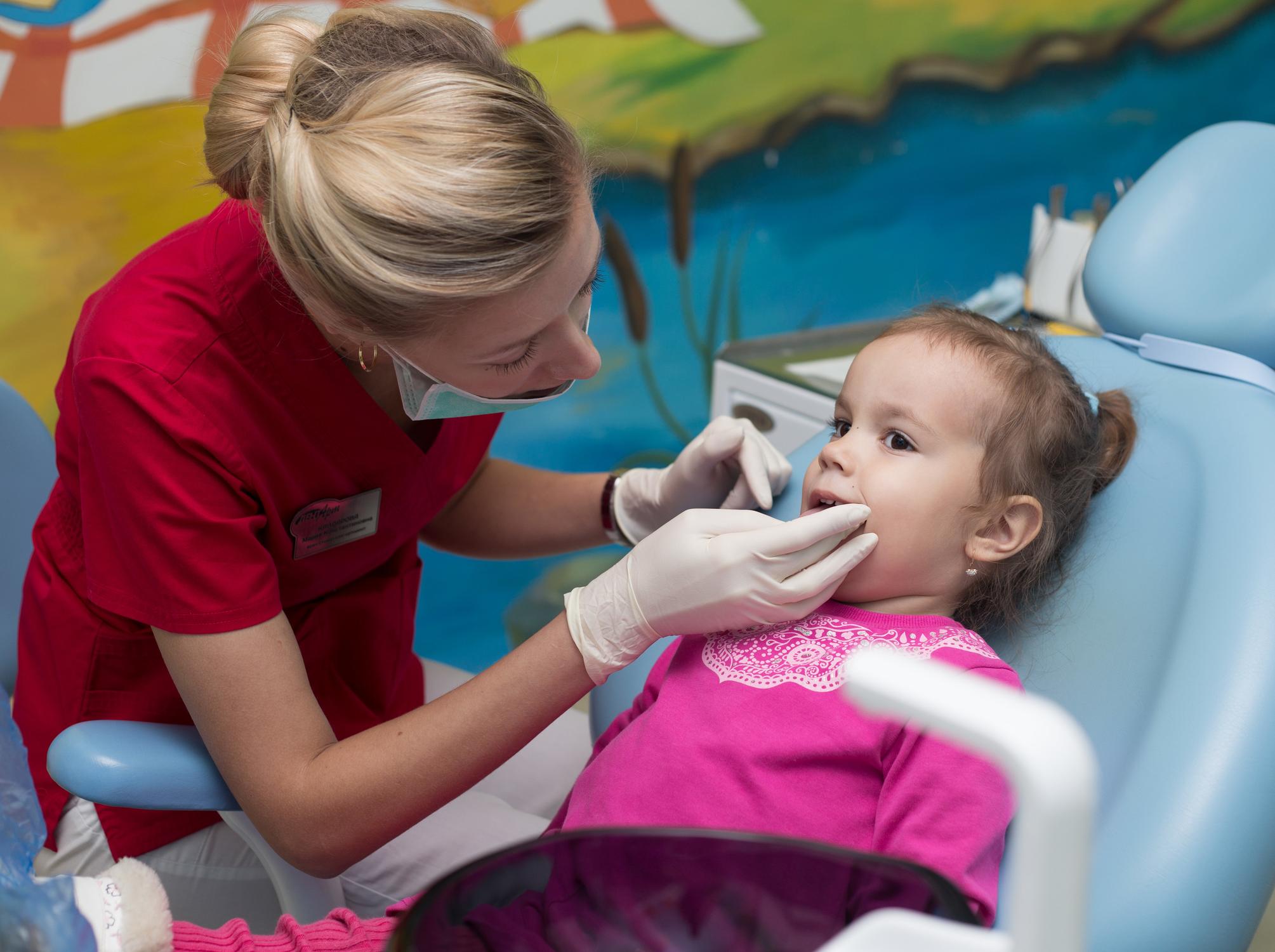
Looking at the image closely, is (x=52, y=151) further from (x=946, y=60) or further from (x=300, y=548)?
(x=946, y=60)

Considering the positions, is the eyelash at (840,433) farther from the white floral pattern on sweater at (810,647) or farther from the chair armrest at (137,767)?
the chair armrest at (137,767)

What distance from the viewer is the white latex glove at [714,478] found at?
1.34 metres

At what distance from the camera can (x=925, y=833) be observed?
0.93m

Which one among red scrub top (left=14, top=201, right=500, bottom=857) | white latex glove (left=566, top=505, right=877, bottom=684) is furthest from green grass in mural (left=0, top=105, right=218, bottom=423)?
white latex glove (left=566, top=505, right=877, bottom=684)

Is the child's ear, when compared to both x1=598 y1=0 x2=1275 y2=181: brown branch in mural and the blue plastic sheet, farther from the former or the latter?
x1=598 y1=0 x2=1275 y2=181: brown branch in mural

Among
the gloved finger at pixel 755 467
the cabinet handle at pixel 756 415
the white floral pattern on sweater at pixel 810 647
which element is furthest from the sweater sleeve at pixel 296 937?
the cabinet handle at pixel 756 415

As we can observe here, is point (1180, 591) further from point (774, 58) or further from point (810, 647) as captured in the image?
point (774, 58)

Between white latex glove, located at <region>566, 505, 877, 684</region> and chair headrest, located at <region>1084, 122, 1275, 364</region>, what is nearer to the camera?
white latex glove, located at <region>566, 505, 877, 684</region>

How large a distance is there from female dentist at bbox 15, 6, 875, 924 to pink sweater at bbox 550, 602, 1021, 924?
2.3 inches

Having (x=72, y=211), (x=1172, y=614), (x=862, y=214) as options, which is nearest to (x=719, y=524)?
(x=1172, y=614)

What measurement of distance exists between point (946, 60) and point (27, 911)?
2.64 m

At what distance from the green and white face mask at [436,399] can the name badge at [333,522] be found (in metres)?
0.17

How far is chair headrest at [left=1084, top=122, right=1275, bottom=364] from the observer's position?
1.23m

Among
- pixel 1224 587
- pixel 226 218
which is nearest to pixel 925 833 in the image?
pixel 1224 587
